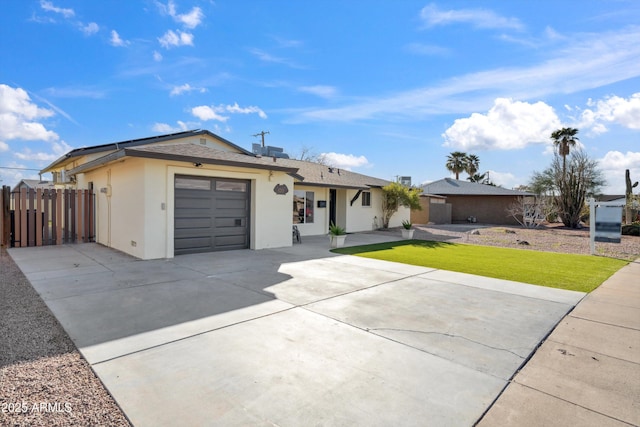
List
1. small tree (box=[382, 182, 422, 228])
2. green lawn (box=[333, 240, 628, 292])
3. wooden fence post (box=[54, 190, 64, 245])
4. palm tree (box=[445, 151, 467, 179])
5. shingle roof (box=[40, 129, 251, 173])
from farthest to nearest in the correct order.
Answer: palm tree (box=[445, 151, 467, 179]), small tree (box=[382, 182, 422, 228]), shingle roof (box=[40, 129, 251, 173]), wooden fence post (box=[54, 190, 64, 245]), green lawn (box=[333, 240, 628, 292])

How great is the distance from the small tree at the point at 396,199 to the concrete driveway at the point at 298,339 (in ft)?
37.8

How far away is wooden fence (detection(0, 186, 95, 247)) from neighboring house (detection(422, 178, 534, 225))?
910 inches

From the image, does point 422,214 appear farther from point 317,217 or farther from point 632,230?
point 317,217

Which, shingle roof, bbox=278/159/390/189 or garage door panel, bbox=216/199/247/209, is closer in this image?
garage door panel, bbox=216/199/247/209

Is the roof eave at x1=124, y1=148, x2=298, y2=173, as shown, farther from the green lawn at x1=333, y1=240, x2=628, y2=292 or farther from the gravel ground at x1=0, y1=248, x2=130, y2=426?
the gravel ground at x1=0, y1=248, x2=130, y2=426

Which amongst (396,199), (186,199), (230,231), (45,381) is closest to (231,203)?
(230,231)

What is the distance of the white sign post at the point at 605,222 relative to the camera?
455 inches

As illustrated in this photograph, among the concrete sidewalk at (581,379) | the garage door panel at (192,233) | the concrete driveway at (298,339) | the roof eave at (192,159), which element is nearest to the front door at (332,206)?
the roof eave at (192,159)

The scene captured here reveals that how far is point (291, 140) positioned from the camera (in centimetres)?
4028

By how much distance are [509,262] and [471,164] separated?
1601 inches

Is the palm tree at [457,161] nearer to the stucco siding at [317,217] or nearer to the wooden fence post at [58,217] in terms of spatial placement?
the stucco siding at [317,217]

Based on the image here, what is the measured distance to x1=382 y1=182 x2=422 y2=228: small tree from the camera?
18.8m

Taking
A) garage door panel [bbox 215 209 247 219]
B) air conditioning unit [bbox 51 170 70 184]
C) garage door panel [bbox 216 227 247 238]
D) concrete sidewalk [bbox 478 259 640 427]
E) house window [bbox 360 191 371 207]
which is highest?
air conditioning unit [bbox 51 170 70 184]

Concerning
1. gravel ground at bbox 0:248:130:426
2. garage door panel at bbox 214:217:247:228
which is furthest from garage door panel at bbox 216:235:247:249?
gravel ground at bbox 0:248:130:426
